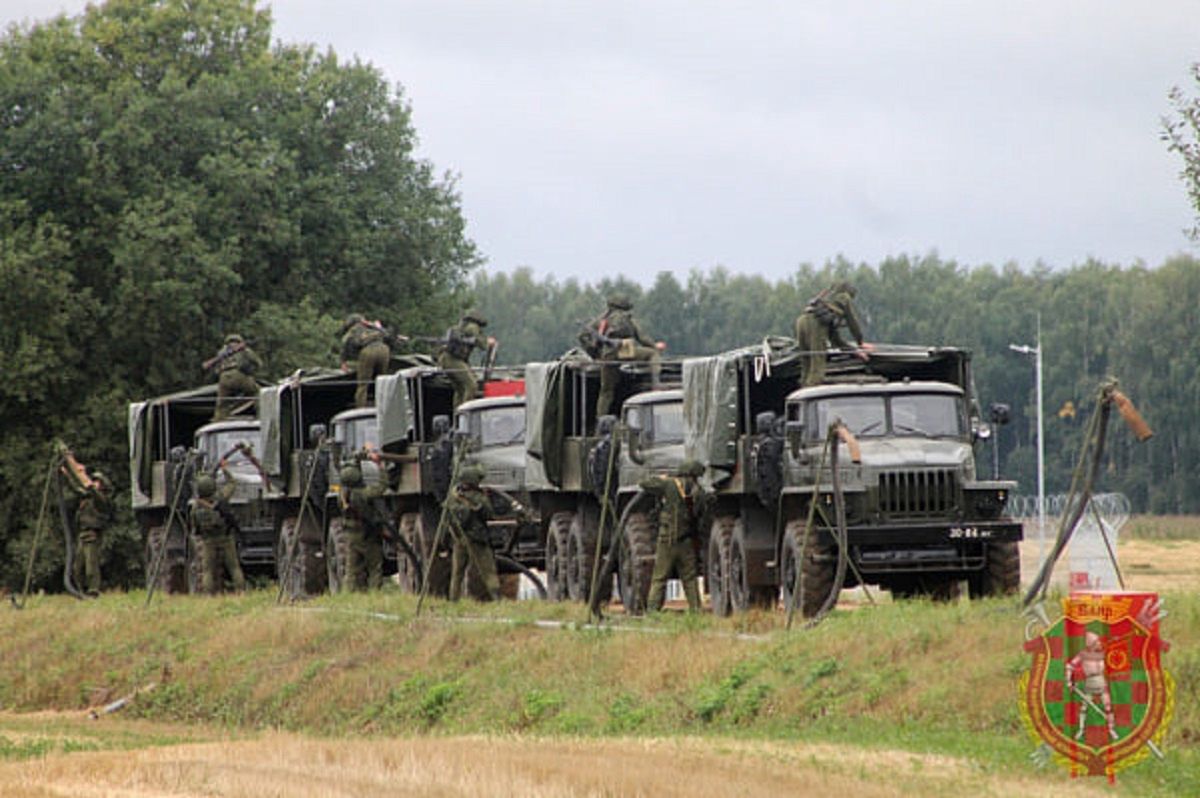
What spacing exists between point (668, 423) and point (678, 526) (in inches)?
114

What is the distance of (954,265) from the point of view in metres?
124

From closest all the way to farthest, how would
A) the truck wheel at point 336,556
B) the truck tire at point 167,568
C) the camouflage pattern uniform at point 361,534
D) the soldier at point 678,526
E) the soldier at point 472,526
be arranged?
the soldier at point 678,526 → the soldier at point 472,526 → the camouflage pattern uniform at point 361,534 → the truck wheel at point 336,556 → the truck tire at point 167,568

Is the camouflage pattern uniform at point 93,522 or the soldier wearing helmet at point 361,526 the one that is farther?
the camouflage pattern uniform at point 93,522

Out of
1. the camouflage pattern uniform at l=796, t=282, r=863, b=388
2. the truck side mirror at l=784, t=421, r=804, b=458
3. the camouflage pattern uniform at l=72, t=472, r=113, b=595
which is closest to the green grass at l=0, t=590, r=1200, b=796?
the truck side mirror at l=784, t=421, r=804, b=458

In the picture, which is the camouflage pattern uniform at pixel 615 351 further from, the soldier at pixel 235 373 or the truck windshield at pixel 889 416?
the soldier at pixel 235 373

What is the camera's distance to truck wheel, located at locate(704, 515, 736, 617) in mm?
26469

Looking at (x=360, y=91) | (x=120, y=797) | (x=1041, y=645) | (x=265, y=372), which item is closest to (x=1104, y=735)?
(x=1041, y=645)

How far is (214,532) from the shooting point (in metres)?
37.1

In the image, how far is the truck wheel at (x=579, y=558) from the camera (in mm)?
29688

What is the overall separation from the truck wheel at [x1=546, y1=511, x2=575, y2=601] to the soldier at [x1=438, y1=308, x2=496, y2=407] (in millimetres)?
3774

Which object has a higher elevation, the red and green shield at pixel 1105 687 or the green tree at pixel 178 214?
the green tree at pixel 178 214

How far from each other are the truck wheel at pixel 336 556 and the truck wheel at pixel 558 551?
4412 millimetres

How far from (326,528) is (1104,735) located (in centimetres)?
2128

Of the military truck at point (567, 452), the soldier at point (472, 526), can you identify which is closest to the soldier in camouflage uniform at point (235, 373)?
the soldier at point (472, 526)
